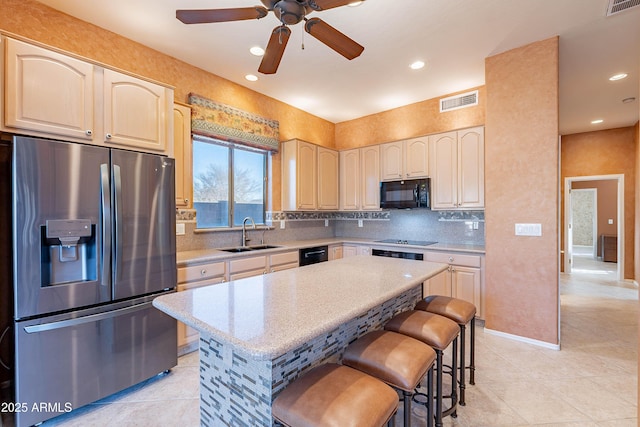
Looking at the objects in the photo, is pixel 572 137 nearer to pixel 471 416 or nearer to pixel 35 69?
pixel 471 416

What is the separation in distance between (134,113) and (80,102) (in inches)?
13.1

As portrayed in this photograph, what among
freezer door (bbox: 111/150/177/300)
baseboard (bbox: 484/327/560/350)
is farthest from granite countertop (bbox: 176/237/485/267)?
baseboard (bbox: 484/327/560/350)

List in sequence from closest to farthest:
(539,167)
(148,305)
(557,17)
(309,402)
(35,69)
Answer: (309,402)
(35,69)
(148,305)
(557,17)
(539,167)

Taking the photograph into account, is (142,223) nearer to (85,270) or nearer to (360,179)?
Result: (85,270)

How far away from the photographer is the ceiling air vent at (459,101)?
3.86 meters

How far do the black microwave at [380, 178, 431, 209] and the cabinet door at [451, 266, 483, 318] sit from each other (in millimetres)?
958

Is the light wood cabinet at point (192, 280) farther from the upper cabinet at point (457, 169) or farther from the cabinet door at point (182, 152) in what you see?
the upper cabinet at point (457, 169)

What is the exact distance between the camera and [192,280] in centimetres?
266

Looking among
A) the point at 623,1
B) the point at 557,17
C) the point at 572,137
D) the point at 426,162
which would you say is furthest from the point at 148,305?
the point at 572,137

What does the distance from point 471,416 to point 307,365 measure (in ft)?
4.23

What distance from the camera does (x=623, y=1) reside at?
2219 millimetres

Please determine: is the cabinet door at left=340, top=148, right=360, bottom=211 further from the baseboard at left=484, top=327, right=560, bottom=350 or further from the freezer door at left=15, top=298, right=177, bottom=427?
the freezer door at left=15, top=298, right=177, bottom=427

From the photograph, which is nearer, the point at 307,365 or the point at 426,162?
the point at 307,365

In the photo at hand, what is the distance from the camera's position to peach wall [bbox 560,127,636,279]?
527 centimetres
